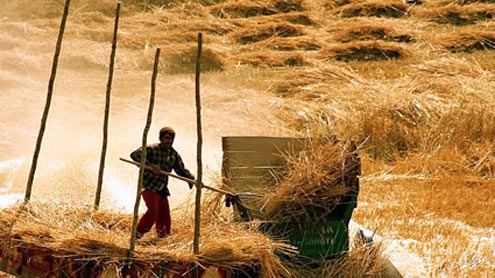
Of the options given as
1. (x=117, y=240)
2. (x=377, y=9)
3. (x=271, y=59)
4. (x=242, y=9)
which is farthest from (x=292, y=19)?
(x=117, y=240)

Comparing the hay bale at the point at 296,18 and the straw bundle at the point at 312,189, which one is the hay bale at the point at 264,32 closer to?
the hay bale at the point at 296,18

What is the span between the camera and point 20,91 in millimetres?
17438

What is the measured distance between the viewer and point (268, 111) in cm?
1667

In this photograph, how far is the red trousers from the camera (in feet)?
26.2

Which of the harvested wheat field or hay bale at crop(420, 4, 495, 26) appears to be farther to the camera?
hay bale at crop(420, 4, 495, 26)

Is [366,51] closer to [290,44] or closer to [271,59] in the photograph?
[290,44]

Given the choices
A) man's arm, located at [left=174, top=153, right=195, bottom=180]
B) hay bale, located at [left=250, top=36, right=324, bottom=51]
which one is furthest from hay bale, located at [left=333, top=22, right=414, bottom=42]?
man's arm, located at [left=174, top=153, right=195, bottom=180]

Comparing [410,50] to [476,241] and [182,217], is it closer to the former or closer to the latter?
[476,241]

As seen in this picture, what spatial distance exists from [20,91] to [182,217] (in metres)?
9.25

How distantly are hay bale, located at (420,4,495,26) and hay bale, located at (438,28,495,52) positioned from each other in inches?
51.7

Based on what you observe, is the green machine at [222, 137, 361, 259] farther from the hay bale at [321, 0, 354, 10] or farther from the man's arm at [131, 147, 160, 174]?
the hay bale at [321, 0, 354, 10]

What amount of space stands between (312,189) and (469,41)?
1265cm

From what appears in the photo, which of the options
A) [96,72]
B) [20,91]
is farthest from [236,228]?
[96,72]

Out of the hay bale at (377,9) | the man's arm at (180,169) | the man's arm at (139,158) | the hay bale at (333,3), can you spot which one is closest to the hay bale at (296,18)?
the hay bale at (377,9)
